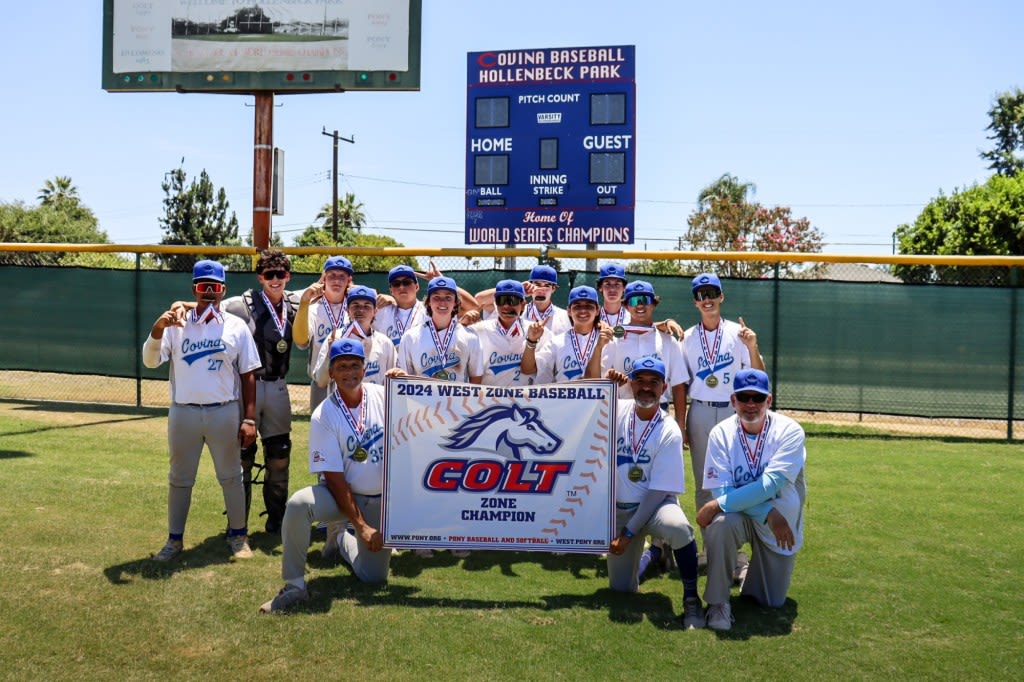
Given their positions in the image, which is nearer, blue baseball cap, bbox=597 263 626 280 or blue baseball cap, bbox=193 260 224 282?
blue baseball cap, bbox=193 260 224 282

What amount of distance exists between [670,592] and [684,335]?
1.77 meters

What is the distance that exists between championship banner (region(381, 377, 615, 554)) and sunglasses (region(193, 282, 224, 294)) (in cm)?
143

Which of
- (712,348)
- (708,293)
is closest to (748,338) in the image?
(712,348)

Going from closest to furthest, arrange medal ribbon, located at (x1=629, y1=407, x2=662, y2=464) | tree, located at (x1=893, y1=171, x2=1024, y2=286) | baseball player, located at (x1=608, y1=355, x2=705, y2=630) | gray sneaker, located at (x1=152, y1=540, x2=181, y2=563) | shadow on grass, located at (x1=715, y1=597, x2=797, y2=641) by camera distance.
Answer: shadow on grass, located at (x1=715, y1=597, x2=797, y2=641), baseball player, located at (x1=608, y1=355, x2=705, y2=630), medal ribbon, located at (x1=629, y1=407, x2=662, y2=464), gray sneaker, located at (x1=152, y1=540, x2=181, y2=563), tree, located at (x1=893, y1=171, x2=1024, y2=286)

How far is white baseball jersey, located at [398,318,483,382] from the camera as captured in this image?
6262 millimetres

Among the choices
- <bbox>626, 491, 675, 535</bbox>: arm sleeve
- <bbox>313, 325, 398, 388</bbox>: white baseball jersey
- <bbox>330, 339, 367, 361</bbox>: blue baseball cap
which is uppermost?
<bbox>330, 339, 367, 361</bbox>: blue baseball cap

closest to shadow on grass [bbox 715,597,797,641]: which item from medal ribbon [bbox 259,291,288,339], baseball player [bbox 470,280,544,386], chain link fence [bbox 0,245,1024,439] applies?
baseball player [bbox 470,280,544,386]

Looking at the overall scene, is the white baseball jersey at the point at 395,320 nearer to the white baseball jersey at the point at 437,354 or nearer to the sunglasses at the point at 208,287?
the white baseball jersey at the point at 437,354

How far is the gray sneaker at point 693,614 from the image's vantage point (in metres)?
4.73

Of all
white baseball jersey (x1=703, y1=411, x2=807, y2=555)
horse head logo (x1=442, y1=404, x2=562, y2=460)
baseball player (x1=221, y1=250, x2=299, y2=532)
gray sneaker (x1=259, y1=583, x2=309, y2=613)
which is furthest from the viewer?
baseball player (x1=221, y1=250, x2=299, y2=532)

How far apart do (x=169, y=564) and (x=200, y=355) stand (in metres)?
1.30

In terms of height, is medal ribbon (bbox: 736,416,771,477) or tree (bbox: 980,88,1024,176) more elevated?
tree (bbox: 980,88,1024,176)

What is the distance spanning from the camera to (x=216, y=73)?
44.8 ft

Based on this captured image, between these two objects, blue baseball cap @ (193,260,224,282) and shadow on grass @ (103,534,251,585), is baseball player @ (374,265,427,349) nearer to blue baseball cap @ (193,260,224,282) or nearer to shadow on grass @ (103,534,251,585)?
blue baseball cap @ (193,260,224,282)
